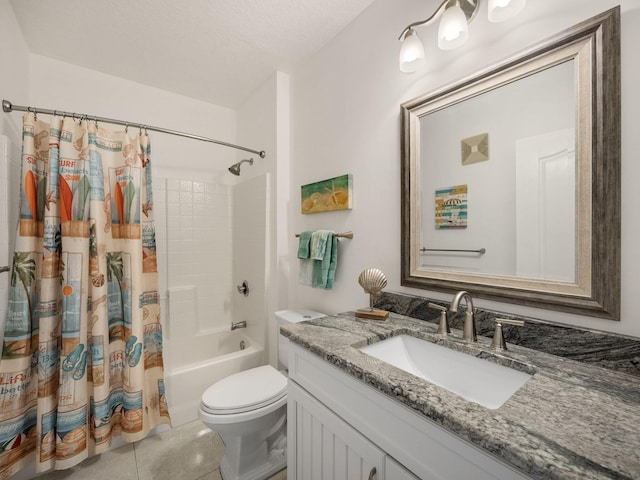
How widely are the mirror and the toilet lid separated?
89 cm

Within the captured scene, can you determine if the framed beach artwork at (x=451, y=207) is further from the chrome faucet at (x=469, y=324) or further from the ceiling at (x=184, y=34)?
the ceiling at (x=184, y=34)

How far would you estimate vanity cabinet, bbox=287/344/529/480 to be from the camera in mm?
547

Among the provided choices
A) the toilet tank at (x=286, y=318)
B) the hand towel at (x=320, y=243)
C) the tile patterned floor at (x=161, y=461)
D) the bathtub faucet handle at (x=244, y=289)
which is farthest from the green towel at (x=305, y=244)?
the tile patterned floor at (x=161, y=461)

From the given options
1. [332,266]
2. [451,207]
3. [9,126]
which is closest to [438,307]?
[451,207]

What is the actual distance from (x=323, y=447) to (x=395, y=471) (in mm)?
292

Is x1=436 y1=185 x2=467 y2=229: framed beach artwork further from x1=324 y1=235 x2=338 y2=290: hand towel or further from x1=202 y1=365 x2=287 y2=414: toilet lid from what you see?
x1=202 y1=365 x2=287 y2=414: toilet lid

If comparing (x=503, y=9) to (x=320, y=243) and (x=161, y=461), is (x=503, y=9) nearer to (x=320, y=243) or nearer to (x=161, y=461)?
(x=320, y=243)

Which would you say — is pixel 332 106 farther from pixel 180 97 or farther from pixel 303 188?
pixel 180 97

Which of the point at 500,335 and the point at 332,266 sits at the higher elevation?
the point at 332,266

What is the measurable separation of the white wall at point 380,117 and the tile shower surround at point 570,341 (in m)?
0.04

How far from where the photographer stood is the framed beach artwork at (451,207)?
42.1 inches

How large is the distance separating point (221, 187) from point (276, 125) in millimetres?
874

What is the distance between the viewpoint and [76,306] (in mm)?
1360

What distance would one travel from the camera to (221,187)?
254 cm
